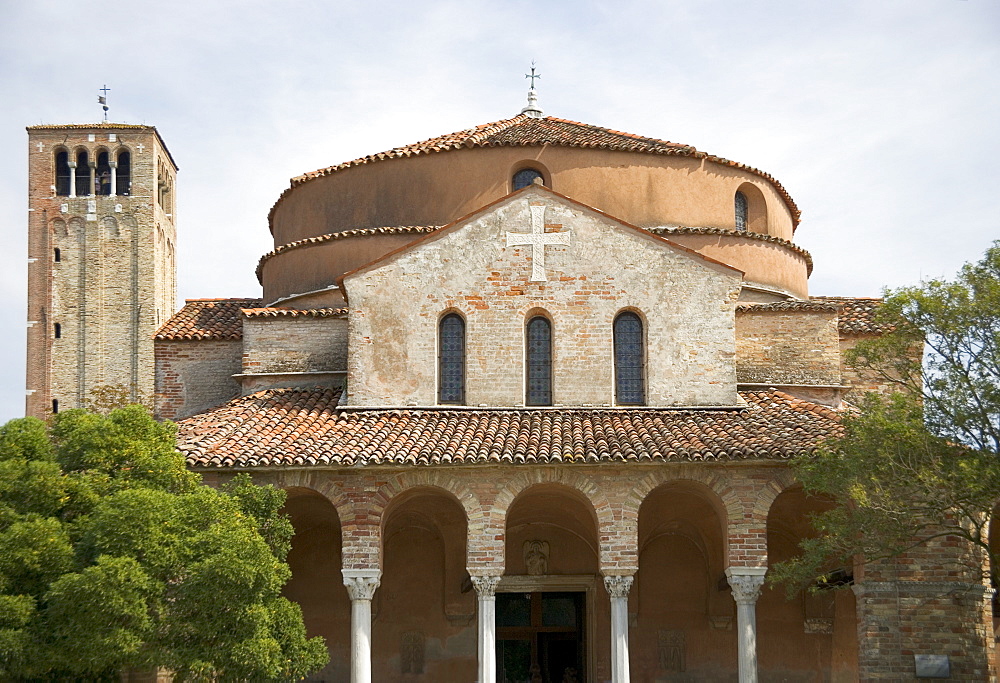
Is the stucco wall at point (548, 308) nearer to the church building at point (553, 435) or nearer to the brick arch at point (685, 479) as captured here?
the church building at point (553, 435)

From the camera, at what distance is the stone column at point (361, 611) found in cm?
1811

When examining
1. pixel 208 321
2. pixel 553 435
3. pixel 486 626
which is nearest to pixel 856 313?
pixel 553 435

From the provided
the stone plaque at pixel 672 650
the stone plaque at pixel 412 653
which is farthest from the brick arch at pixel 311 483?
the stone plaque at pixel 672 650

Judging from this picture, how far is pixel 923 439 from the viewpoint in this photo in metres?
15.5

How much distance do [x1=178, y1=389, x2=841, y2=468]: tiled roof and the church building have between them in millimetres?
51

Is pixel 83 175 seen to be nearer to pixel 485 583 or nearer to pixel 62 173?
pixel 62 173

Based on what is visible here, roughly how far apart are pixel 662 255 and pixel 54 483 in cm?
985

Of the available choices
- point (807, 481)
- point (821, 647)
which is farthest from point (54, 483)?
point (821, 647)

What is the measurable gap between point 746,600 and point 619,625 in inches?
72.0

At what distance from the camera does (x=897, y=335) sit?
53.0 ft

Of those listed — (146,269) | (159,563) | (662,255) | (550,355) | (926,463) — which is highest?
(146,269)

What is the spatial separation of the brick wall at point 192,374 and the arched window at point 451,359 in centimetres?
485

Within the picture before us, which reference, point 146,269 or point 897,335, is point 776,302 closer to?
point 897,335

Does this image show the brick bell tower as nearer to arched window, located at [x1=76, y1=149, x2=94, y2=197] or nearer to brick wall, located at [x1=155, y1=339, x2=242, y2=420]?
arched window, located at [x1=76, y1=149, x2=94, y2=197]
